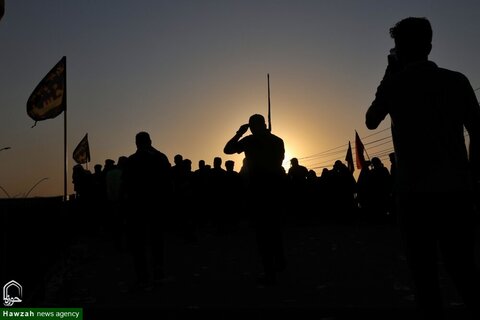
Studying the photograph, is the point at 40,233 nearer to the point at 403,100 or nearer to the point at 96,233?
the point at 403,100

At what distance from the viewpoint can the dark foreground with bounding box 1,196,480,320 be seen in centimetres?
570

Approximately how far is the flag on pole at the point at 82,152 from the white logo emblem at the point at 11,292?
19853 mm

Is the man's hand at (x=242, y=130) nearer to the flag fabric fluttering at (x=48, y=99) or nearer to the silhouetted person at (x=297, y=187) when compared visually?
the flag fabric fluttering at (x=48, y=99)

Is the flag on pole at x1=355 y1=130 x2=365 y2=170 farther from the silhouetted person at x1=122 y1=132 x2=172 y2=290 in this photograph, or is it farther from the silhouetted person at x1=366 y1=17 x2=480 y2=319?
the silhouetted person at x1=366 y1=17 x2=480 y2=319

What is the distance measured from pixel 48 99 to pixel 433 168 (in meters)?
10.2

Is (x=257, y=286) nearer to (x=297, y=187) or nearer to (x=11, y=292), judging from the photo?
(x=11, y=292)

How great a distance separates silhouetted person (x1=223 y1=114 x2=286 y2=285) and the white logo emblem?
3.01 meters

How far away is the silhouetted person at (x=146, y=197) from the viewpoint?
26.7ft

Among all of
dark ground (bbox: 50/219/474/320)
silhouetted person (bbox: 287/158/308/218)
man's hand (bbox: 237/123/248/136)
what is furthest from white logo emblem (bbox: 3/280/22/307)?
silhouetted person (bbox: 287/158/308/218)

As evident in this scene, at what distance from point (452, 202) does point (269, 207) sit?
460cm

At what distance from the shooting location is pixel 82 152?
25.2 metres

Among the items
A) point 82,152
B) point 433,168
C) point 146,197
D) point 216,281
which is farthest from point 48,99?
point 82,152

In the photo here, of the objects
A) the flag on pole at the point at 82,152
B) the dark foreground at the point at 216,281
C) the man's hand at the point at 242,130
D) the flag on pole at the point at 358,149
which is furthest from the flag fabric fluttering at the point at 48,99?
the flag on pole at the point at 358,149

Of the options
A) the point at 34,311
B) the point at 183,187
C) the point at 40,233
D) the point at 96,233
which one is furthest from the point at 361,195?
the point at 34,311
